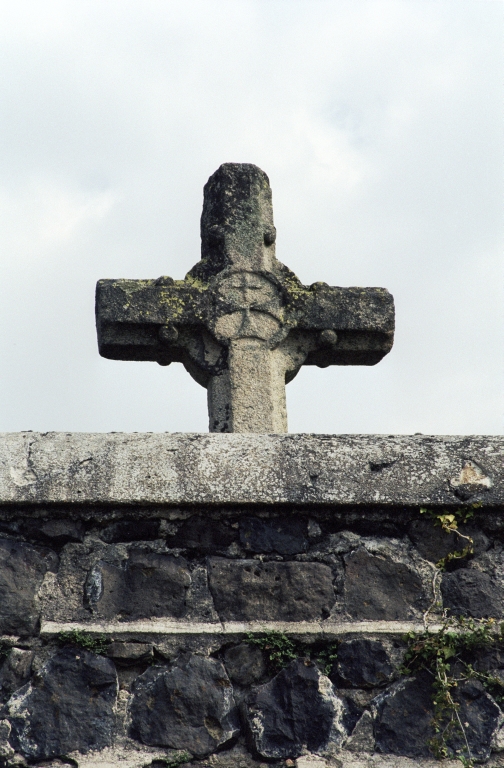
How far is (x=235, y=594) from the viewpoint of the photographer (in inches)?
112

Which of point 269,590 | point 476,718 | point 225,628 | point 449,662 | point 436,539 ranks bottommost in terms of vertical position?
point 476,718

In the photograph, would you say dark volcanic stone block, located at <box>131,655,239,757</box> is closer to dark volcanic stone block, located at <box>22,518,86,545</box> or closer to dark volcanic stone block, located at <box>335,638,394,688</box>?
dark volcanic stone block, located at <box>335,638,394,688</box>

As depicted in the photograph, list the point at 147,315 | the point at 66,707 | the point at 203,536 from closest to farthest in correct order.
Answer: the point at 66,707
the point at 203,536
the point at 147,315

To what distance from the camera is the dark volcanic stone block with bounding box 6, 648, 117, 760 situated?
2645 mm

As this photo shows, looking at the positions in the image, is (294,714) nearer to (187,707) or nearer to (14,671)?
(187,707)

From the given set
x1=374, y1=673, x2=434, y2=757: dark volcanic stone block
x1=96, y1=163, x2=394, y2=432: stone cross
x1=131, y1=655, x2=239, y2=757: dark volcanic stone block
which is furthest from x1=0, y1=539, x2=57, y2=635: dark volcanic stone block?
x1=374, y1=673, x2=434, y2=757: dark volcanic stone block

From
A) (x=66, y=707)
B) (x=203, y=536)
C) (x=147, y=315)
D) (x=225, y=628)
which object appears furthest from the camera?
(x=147, y=315)

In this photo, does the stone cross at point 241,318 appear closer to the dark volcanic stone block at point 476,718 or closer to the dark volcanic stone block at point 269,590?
the dark volcanic stone block at point 269,590

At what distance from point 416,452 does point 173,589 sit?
83 cm

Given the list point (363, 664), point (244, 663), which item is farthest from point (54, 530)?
point (363, 664)

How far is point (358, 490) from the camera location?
2906 mm

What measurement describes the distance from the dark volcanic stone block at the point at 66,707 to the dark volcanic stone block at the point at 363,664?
25.4 inches

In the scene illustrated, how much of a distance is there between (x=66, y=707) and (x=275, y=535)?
0.76m

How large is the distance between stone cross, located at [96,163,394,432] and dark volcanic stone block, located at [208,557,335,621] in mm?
639
